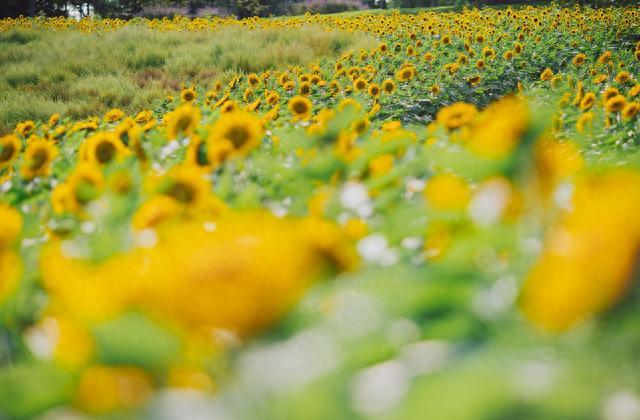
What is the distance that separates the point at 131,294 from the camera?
57 cm

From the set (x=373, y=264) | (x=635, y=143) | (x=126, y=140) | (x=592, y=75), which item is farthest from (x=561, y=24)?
(x=373, y=264)

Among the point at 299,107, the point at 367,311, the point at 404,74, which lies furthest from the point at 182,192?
the point at 404,74

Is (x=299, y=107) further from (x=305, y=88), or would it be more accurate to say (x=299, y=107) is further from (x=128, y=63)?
(x=128, y=63)

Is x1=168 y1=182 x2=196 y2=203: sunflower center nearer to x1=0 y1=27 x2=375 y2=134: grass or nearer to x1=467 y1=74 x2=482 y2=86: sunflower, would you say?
x1=467 y1=74 x2=482 y2=86: sunflower

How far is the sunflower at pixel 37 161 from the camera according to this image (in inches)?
68.3

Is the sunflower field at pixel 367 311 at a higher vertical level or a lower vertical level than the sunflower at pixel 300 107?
lower

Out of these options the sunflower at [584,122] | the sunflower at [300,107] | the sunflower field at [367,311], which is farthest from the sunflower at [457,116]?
the sunflower at [584,122]

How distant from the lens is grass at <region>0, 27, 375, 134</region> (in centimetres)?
890

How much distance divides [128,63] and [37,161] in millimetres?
11409

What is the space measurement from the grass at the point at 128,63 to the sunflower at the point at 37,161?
647 centimetres

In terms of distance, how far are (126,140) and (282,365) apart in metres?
1.84

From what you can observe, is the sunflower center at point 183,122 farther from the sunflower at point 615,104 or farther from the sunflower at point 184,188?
the sunflower at point 615,104

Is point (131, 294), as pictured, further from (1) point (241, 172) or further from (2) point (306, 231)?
(1) point (241, 172)

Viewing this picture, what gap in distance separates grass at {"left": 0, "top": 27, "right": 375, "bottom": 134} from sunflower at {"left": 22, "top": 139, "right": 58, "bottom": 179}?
6467 millimetres
